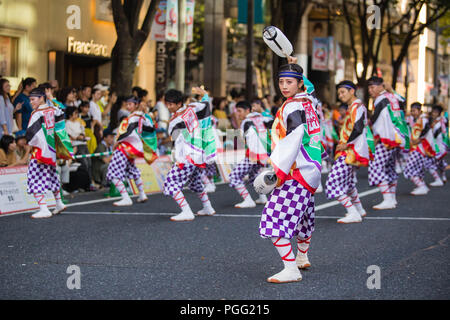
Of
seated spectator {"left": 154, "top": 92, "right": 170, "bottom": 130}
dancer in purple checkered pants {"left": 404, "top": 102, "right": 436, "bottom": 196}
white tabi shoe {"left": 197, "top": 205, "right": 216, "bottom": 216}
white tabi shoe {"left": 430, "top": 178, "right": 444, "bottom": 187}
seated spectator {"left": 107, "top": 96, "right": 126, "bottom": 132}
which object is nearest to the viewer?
white tabi shoe {"left": 197, "top": 205, "right": 216, "bottom": 216}

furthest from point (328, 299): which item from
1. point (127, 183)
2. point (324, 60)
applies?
point (324, 60)

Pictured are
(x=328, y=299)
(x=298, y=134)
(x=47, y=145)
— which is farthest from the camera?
(x=47, y=145)

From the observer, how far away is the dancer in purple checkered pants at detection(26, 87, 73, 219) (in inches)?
378

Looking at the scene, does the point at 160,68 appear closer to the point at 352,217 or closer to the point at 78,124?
the point at 78,124

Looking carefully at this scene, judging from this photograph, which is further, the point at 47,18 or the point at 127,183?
the point at 47,18

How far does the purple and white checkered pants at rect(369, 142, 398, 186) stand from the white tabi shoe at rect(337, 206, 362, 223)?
1678 mm

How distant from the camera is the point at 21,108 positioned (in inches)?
504

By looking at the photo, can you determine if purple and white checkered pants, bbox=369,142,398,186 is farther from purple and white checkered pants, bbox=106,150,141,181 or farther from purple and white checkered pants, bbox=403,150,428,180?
purple and white checkered pants, bbox=106,150,141,181

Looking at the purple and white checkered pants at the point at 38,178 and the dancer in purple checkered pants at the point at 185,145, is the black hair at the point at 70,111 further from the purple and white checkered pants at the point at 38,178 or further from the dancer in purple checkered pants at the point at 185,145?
the dancer in purple checkered pants at the point at 185,145

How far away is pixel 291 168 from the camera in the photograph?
6000 millimetres

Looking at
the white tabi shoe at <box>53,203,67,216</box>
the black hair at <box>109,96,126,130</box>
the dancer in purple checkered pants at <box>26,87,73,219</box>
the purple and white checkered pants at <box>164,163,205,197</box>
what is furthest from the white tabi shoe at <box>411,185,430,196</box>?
the dancer in purple checkered pants at <box>26,87,73,219</box>

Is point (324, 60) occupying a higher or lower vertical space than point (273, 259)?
higher
